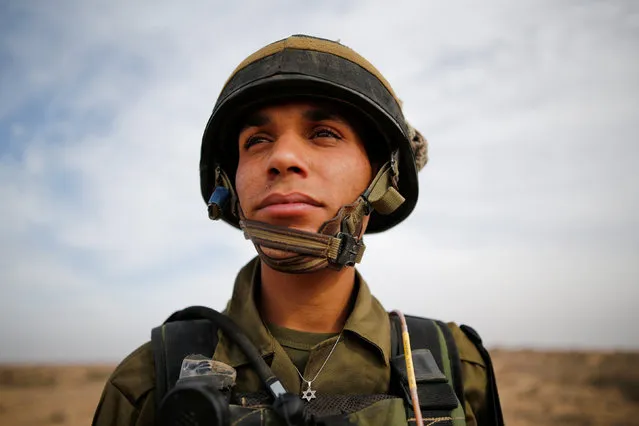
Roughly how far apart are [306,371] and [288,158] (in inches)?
45.2

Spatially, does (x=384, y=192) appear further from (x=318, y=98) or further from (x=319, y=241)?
(x=318, y=98)

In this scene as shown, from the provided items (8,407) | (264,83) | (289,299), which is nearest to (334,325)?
(289,299)

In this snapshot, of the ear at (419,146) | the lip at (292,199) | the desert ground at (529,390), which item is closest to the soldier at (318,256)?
the lip at (292,199)

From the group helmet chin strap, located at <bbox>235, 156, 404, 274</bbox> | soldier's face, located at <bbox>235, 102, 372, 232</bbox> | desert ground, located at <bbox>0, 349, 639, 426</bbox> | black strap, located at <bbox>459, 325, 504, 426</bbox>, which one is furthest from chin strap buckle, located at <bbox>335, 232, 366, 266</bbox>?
desert ground, located at <bbox>0, 349, 639, 426</bbox>

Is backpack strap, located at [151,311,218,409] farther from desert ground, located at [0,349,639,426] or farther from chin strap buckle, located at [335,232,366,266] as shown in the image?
desert ground, located at [0,349,639,426]

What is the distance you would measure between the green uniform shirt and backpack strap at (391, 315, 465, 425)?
0.27 ft

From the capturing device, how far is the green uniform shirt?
8.31 feet

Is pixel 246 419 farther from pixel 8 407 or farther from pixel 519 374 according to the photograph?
pixel 519 374

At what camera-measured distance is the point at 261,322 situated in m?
2.77

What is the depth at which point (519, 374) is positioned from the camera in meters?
20.7

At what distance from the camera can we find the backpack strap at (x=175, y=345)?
2.52 m

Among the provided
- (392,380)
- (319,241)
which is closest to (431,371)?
(392,380)

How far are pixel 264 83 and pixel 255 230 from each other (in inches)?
34.1

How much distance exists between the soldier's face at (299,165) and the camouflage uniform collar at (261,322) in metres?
0.54
